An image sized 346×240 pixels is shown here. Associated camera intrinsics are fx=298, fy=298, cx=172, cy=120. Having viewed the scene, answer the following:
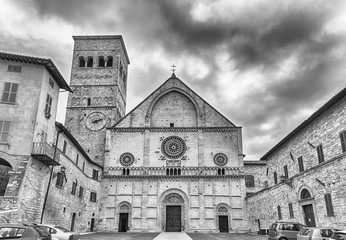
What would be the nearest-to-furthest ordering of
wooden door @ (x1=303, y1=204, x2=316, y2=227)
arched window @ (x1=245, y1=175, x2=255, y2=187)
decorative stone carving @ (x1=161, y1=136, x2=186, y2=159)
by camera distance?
wooden door @ (x1=303, y1=204, x2=316, y2=227), decorative stone carving @ (x1=161, y1=136, x2=186, y2=159), arched window @ (x1=245, y1=175, x2=255, y2=187)

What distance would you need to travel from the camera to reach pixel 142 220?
113 feet

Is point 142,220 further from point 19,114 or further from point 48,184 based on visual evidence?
point 19,114

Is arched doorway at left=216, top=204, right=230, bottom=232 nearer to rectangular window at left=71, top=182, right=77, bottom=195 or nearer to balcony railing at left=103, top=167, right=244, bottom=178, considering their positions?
balcony railing at left=103, top=167, right=244, bottom=178

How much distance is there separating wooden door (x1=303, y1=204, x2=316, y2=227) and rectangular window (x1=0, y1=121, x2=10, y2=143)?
69.1ft

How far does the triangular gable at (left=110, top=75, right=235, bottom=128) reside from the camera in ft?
127

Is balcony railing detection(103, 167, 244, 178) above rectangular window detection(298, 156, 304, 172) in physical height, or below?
above

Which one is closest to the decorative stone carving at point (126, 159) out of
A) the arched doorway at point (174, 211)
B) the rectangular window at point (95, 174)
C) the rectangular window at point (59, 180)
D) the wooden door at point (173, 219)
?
the rectangular window at point (95, 174)

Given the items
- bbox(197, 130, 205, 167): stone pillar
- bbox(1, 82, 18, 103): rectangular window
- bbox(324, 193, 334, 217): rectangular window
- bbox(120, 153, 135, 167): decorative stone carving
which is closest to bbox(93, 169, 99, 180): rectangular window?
bbox(120, 153, 135, 167): decorative stone carving

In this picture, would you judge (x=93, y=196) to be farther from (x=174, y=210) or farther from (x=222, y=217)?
(x=222, y=217)

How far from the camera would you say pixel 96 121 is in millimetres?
40781

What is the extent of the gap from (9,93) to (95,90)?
74.2 feet

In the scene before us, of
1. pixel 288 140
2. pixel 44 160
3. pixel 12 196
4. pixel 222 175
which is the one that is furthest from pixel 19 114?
pixel 222 175

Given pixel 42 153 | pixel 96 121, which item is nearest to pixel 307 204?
pixel 42 153

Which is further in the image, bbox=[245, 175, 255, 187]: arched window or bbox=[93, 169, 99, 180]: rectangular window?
bbox=[245, 175, 255, 187]: arched window
